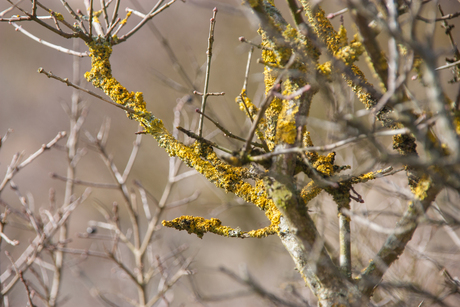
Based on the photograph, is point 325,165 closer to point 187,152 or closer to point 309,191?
point 309,191

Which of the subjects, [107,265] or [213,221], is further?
[107,265]

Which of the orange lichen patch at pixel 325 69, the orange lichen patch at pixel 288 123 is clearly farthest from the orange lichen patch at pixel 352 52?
the orange lichen patch at pixel 288 123

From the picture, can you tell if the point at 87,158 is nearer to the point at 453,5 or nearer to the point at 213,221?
the point at 213,221

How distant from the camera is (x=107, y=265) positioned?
18.5ft

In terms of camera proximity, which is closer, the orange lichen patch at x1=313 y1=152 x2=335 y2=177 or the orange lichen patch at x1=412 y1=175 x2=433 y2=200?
the orange lichen patch at x1=412 y1=175 x2=433 y2=200

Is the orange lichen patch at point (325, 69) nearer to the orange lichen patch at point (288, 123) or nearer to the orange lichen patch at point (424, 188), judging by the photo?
the orange lichen patch at point (288, 123)

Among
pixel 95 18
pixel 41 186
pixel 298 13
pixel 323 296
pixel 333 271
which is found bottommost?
pixel 41 186

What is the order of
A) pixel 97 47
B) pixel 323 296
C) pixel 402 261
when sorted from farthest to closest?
pixel 402 261 → pixel 97 47 → pixel 323 296

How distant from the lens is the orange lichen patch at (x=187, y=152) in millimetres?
1398

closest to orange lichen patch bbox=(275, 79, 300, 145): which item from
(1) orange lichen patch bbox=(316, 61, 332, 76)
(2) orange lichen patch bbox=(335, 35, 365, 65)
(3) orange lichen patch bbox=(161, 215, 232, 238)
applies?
(1) orange lichen patch bbox=(316, 61, 332, 76)

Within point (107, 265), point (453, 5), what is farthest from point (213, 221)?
point (107, 265)

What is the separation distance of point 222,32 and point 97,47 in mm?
4570

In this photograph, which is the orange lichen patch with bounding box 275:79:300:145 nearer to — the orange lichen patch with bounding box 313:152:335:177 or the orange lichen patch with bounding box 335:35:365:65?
the orange lichen patch with bounding box 335:35:365:65

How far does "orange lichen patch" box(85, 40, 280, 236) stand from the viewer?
1398 mm
